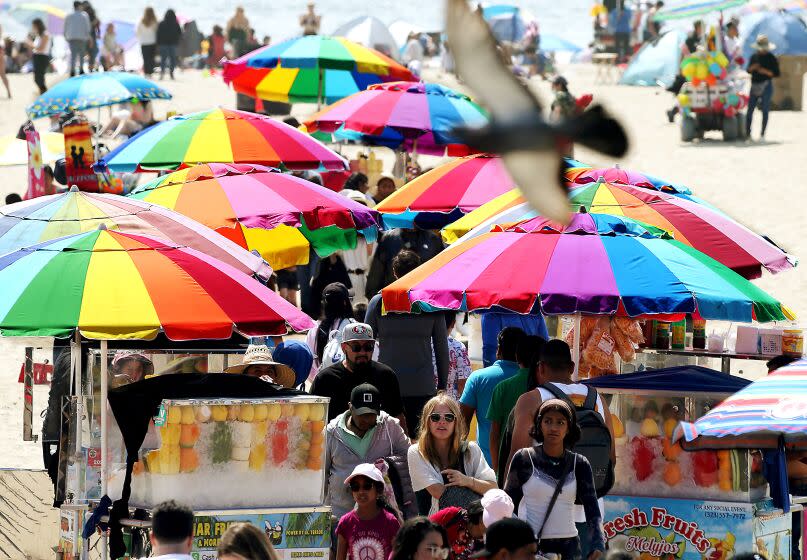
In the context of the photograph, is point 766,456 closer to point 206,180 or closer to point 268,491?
point 268,491

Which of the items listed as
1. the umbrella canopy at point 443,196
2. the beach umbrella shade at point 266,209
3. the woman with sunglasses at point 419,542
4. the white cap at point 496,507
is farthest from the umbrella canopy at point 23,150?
the woman with sunglasses at point 419,542

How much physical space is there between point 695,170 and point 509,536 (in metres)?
19.8

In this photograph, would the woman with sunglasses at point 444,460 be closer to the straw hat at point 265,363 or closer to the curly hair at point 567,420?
the curly hair at point 567,420

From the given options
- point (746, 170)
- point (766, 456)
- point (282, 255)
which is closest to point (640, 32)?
point (746, 170)

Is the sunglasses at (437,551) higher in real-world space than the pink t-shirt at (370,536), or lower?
higher

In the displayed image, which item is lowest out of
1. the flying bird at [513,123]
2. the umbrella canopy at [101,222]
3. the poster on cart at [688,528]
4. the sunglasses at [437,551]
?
the poster on cart at [688,528]

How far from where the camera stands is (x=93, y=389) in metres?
7.29

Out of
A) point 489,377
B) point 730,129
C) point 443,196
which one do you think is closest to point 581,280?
point 489,377

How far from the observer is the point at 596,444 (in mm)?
7047

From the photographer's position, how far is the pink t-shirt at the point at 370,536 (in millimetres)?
6586

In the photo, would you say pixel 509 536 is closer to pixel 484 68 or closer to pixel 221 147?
pixel 484 68

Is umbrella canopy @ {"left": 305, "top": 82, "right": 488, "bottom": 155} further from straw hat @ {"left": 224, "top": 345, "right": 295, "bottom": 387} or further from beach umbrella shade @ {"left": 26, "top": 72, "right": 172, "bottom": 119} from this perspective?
straw hat @ {"left": 224, "top": 345, "right": 295, "bottom": 387}

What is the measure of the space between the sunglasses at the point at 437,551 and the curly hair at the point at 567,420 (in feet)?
2.98

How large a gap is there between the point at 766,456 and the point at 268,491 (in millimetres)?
2414
